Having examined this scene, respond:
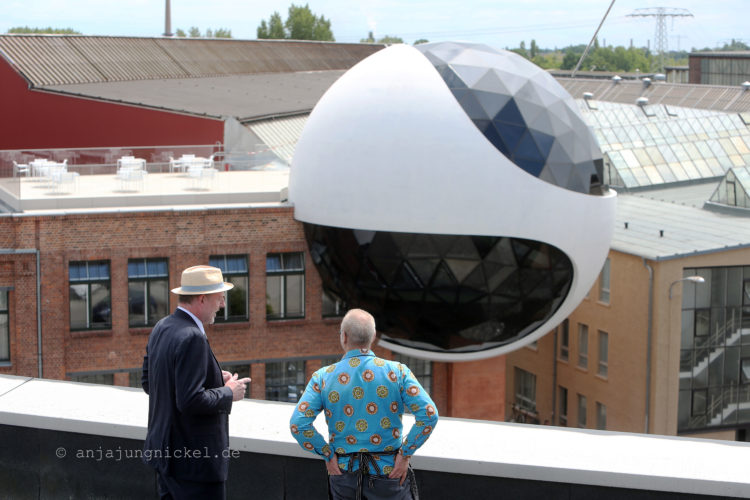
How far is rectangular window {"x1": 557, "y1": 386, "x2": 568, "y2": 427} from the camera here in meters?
35.8

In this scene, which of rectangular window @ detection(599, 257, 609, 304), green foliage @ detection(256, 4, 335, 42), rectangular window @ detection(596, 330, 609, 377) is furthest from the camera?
green foliage @ detection(256, 4, 335, 42)

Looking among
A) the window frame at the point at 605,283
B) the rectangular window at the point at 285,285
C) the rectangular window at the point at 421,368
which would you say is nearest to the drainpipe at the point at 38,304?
the rectangular window at the point at 285,285

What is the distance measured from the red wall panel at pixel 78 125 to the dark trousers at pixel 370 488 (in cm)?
3364

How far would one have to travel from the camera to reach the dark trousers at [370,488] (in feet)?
19.0

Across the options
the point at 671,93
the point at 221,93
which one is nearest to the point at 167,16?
the point at 221,93

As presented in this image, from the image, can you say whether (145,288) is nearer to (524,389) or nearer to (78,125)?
(78,125)

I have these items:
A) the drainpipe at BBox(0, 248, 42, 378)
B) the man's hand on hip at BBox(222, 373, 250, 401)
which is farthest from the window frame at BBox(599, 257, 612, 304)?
the man's hand on hip at BBox(222, 373, 250, 401)

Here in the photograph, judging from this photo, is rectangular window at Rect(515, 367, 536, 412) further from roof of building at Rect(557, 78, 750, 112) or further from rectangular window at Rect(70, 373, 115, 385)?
roof of building at Rect(557, 78, 750, 112)

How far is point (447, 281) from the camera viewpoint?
23281mm

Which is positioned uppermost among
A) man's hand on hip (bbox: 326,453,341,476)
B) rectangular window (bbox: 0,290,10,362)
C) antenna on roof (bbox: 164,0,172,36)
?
antenna on roof (bbox: 164,0,172,36)

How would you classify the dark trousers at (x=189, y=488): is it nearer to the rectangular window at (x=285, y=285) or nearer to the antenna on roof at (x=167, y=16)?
the rectangular window at (x=285, y=285)

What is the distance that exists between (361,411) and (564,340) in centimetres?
3057

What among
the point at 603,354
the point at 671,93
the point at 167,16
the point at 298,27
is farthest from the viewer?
the point at 298,27

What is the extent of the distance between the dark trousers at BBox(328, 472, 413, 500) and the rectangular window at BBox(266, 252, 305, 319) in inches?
840
